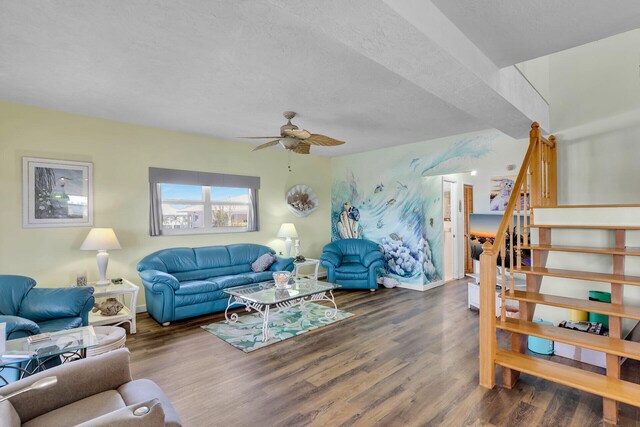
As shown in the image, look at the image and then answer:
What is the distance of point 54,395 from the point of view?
151cm

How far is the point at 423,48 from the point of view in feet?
6.22

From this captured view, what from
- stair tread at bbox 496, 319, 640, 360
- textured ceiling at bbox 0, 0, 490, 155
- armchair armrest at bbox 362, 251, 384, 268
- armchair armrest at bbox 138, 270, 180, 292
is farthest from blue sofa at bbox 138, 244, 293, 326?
stair tread at bbox 496, 319, 640, 360

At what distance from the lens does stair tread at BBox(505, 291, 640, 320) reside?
227cm

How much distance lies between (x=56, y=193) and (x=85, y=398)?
324 centimetres

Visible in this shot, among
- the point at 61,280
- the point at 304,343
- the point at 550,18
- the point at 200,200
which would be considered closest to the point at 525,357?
the point at 304,343

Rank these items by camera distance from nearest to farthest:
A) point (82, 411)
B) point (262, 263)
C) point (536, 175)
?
point (82, 411)
point (536, 175)
point (262, 263)

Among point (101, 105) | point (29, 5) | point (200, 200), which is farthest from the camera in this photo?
point (200, 200)

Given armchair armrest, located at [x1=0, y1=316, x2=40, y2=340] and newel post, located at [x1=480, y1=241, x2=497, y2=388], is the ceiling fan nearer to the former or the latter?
newel post, located at [x1=480, y1=241, x2=497, y2=388]

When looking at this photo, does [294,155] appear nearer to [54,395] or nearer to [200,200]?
[200,200]

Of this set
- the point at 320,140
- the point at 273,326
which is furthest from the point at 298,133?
the point at 273,326

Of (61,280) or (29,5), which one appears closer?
(29,5)

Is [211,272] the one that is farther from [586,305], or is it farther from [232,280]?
[586,305]

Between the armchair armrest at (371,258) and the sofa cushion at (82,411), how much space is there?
4476mm

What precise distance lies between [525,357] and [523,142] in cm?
312
